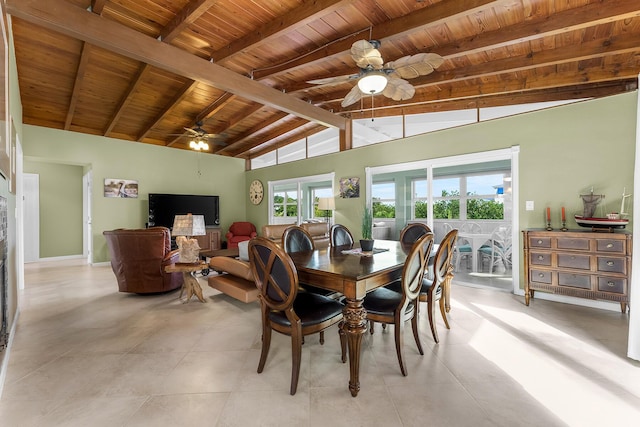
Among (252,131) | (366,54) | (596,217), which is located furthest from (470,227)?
(252,131)

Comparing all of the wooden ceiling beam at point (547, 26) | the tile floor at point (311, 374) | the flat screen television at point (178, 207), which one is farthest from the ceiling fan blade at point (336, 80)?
the flat screen television at point (178, 207)

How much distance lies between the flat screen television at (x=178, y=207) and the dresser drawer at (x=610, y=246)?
740 cm

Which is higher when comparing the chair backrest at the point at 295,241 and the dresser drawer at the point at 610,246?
the chair backrest at the point at 295,241

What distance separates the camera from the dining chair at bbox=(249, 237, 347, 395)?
1748 millimetres

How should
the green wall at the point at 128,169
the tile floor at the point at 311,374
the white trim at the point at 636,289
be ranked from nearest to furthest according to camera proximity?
the tile floor at the point at 311,374
the white trim at the point at 636,289
the green wall at the point at 128,169

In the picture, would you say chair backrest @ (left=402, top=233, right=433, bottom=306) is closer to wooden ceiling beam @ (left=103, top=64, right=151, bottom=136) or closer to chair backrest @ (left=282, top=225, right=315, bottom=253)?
chair backrest @ (left=282, top=225, right=315, bottom=253)

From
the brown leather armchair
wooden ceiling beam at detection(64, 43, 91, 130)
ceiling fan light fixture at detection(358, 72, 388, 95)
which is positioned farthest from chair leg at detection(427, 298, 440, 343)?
wooden ceiling beam at detection(64, 43, 91, 130)

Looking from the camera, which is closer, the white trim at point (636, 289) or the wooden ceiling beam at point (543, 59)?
the white trim at point (636, 289)

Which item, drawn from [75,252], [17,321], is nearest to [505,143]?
[17,321]

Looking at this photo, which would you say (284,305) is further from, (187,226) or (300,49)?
(300,49)

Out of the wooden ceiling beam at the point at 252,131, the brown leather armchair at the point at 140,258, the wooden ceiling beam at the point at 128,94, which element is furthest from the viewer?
the wooden ceiling beam at the point at 252,131

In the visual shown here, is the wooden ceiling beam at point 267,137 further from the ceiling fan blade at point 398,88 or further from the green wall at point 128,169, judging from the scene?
the ceiling fan blade at point 398,88

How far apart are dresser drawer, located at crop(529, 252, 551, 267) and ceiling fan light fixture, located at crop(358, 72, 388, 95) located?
8.56ft

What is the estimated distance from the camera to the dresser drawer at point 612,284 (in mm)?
2826
